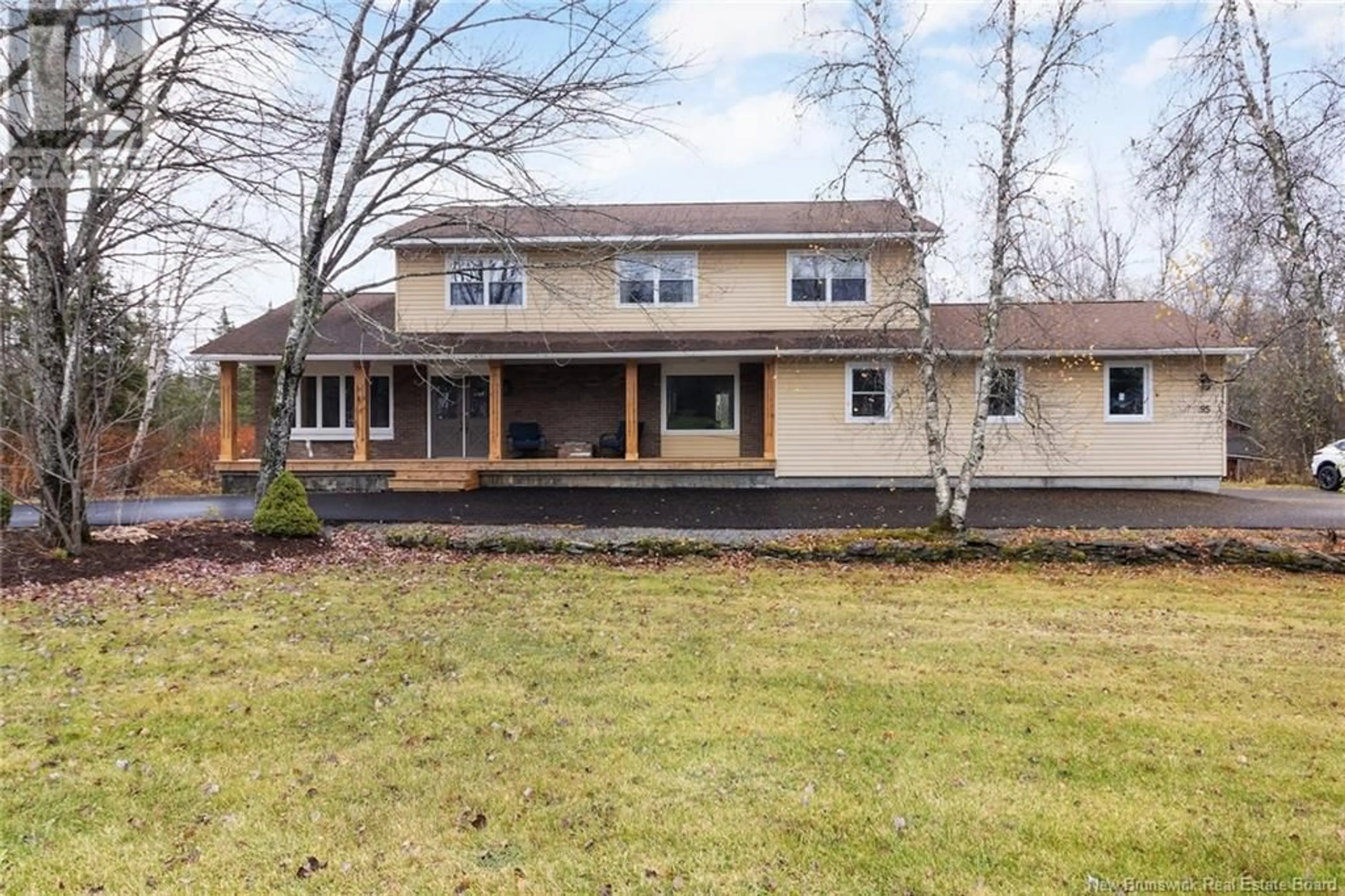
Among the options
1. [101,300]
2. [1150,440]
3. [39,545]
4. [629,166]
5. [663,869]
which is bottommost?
[663,869]

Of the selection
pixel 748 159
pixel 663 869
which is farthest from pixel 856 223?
pixel 663 869

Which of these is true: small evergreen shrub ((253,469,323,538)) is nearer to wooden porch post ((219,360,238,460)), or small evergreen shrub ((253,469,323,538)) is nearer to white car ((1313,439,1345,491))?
wooden porch post ((219,360,238,460))

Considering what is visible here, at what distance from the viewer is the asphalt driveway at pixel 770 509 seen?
461 inches

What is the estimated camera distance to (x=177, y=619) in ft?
19.9

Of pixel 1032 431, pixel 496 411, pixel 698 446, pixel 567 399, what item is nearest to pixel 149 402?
pixel 496 411

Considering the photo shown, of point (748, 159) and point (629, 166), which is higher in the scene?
point (748, 159)

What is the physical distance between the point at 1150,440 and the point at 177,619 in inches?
669

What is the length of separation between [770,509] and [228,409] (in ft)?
38.8

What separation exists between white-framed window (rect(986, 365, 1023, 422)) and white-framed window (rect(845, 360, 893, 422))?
2066 millimetres

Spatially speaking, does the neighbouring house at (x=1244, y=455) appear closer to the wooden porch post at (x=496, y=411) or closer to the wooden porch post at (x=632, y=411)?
the wooden porch post at (x=632, y=411)

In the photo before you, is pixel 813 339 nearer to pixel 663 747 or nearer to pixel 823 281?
pixel 823 281

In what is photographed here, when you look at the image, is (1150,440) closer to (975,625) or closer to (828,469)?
(828,469)

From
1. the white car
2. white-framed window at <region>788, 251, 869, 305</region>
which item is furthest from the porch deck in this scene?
the white car

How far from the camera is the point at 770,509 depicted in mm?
13312
